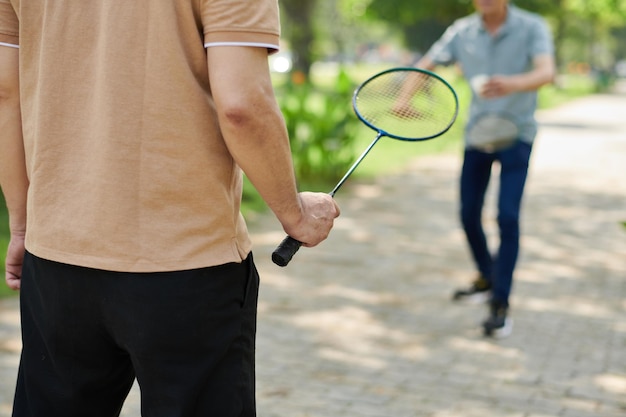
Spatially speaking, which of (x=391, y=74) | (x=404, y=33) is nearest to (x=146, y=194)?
(x=391, y=74)

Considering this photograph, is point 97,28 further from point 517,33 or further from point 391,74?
point 517,33

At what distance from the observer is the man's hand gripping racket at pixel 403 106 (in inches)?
124

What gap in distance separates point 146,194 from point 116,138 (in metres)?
0.13

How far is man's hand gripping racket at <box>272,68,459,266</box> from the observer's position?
10.3 ft

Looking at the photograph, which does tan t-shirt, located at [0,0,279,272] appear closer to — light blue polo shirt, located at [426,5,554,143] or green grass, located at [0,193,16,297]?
light blue polo shirt, located at [426,5,554,143]

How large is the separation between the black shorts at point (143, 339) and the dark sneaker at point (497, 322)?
355 cm

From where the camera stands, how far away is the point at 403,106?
12.7ft

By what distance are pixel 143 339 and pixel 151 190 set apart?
1.09ft

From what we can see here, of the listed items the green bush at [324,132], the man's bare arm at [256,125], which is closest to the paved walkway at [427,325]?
the green bush at [324,132]

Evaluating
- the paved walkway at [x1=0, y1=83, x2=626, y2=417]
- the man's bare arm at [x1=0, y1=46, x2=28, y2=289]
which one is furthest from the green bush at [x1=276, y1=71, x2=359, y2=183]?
the man's bare arm at [x1=0, y1=46, x2=28, y2=289]

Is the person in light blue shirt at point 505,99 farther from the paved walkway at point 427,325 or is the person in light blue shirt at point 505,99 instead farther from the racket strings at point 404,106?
the racket strings at point 404,106

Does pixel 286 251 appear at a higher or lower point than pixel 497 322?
higher

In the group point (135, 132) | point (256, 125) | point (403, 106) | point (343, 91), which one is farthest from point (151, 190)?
point (343, 91)

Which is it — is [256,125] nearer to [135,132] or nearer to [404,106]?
[135,132]
